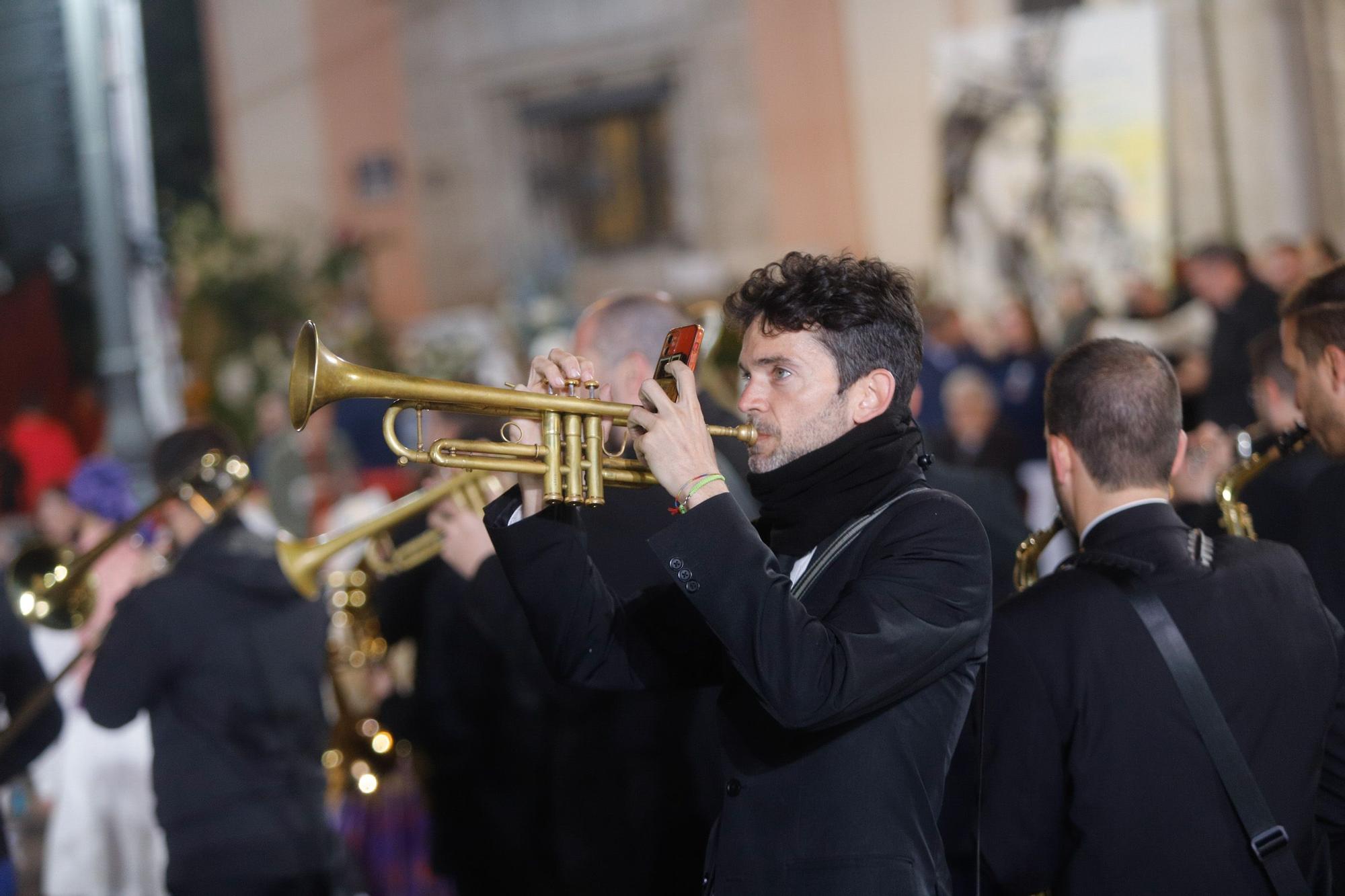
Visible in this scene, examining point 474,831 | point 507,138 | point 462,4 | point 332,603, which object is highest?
point 462,4

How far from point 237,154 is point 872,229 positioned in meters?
8.55

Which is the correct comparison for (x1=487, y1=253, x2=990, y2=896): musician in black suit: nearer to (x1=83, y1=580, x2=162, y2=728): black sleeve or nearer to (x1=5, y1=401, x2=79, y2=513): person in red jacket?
(x1=83, y1=580, x2=162, y2=728): black sleeve

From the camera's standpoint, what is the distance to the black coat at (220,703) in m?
4.00

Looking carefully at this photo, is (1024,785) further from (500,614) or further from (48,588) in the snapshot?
(48,588)

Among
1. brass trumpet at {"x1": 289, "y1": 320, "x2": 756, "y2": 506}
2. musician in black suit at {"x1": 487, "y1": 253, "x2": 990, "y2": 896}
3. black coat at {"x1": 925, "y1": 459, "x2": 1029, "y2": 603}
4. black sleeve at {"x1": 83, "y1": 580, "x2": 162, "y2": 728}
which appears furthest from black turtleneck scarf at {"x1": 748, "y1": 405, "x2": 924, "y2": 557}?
black sleeve at {"x1": 83, "y1": 580, "x2": 162, "y2": 728}

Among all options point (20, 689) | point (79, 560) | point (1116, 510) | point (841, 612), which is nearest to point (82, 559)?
point (79, 560)

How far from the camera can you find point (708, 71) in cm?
→ 1620

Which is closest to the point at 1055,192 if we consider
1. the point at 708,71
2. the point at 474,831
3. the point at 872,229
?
the point at 872,229

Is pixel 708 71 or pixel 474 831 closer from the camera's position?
pixel 474 831

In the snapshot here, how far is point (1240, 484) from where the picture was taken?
3533 millimetres

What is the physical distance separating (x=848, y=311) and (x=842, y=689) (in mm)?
692

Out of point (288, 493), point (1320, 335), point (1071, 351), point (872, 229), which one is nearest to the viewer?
point (1071, 351)

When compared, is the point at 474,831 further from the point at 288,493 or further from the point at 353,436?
the point at 353,436

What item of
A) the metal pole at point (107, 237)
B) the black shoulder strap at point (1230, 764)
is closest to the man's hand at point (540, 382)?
the black shoulder strap at point (1230, 764)
